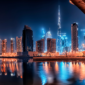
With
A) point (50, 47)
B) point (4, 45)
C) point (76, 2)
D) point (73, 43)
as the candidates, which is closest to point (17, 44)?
point (4, 45)

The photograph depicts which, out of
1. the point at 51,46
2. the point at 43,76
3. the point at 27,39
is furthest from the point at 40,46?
the point at 43,76

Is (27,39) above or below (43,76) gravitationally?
above

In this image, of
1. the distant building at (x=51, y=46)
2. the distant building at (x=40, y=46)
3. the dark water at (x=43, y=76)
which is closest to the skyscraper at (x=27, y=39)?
the distant building at (x=51, y=46)

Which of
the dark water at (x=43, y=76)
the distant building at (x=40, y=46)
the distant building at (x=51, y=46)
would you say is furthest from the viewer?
the distant building at (x=40, y=46)

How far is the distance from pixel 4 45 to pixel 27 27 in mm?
59305

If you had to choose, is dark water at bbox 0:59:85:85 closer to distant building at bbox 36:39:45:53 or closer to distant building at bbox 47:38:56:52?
distant building at bbox 47:38:56:52

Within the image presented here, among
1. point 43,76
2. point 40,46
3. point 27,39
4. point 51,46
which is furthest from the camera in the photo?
point 40,46

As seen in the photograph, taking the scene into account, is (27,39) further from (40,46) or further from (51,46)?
(40,46)

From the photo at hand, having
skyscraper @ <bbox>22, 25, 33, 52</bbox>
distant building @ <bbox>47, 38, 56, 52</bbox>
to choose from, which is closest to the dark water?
skyscraper @ <bbox>22, 25, 33, 52</bbox>

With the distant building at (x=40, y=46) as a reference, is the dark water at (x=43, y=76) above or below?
below

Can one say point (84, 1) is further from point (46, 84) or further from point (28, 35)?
point (28, 35)

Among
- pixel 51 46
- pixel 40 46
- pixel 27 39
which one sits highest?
pixel 27 39

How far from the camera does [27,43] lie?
106 m

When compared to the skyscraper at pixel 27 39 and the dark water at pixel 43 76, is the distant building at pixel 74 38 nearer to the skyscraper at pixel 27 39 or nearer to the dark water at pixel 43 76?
the skyscraper at pixel 27 39
